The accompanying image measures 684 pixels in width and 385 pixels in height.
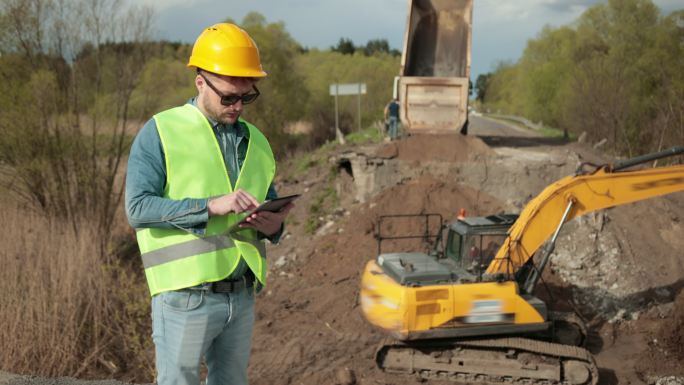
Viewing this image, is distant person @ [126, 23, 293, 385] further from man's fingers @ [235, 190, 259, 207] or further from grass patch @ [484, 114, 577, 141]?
grass patch @ [484, 114, 577, 141]

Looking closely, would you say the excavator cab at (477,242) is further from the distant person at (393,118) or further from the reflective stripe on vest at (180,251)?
the distant person at (393,118)

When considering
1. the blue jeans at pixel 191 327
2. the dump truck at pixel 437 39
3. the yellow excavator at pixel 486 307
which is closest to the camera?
the blue jeans at pixel 191 327

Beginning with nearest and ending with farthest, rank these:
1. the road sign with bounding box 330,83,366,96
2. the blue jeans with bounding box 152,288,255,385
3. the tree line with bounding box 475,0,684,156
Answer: the blue jeans with bounding box 152,288,255,385 → the tree line with bounding box 475,0,684,156 → the road sign with bounding box 330,83,366,96

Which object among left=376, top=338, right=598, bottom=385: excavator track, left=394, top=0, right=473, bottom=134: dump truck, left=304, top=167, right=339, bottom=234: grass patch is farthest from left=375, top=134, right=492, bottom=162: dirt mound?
left=376, top=338, right=598, bottom=385: excavator track

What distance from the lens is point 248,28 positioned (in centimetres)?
2183

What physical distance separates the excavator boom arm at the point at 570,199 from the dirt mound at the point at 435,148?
432cm

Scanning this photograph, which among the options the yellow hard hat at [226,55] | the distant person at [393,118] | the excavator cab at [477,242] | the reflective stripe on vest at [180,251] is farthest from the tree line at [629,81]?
the reflective stripe on vest at [180,251]

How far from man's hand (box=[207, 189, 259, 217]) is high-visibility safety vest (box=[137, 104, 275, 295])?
135 millimetres

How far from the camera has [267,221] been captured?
243 centimetres

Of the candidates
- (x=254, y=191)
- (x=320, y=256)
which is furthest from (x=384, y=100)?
(x=254, y=191)

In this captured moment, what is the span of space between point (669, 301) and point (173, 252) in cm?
821

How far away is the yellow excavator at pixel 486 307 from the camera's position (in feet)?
20.2

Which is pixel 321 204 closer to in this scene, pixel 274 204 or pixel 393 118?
pixel 393 118

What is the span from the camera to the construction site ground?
715 centimetres
